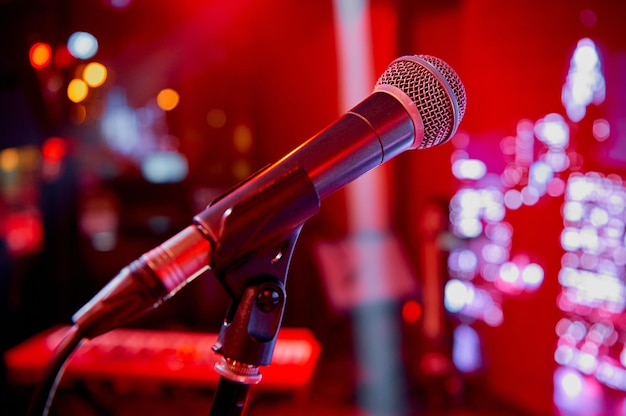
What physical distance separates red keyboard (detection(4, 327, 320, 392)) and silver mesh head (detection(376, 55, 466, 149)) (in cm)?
169

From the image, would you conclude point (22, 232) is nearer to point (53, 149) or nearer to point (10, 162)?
point (53, 149)

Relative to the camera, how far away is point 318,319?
4879 millimetres

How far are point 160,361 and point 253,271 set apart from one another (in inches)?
78.1

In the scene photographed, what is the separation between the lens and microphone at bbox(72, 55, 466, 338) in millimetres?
684

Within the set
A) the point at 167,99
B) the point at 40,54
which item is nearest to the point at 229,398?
the point at 40,54

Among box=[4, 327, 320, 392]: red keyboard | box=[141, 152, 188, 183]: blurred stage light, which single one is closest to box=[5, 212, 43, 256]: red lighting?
box=[141, 152, 188, 183]: blurred stage light

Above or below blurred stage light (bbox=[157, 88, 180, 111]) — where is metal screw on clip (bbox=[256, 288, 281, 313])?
above

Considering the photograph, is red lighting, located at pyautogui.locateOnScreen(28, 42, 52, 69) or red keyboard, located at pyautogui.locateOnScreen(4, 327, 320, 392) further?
red lighting, located at pyautogui.locateOnScreen(28, 42, 52, 69)

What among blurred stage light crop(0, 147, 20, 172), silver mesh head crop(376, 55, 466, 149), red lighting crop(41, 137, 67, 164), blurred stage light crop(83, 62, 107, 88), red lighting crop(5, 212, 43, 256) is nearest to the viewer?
silver mesh head crop(376, 55, 466, 149)

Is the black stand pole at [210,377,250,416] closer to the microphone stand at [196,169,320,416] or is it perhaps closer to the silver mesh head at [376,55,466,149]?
the microphone stand at [196,169,320,416]

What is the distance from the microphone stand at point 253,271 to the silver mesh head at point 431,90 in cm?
20

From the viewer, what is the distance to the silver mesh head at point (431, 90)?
781mm

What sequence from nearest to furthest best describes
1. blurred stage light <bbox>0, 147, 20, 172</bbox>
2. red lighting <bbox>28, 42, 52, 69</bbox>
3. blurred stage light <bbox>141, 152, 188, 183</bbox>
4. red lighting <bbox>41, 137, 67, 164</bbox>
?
red lighting <bbox>28, 42, 52, 69</bbox> → red lighting <bbox>41, 137, 67, 164</bbox> → blurred stage light <bbox>0, 147, 20, 172</bbox> → blurred stage light <bbox>141, 152, 188, 183</bbox>

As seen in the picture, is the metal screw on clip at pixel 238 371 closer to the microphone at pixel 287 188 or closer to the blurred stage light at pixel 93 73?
the microphone at pixel 287 188
